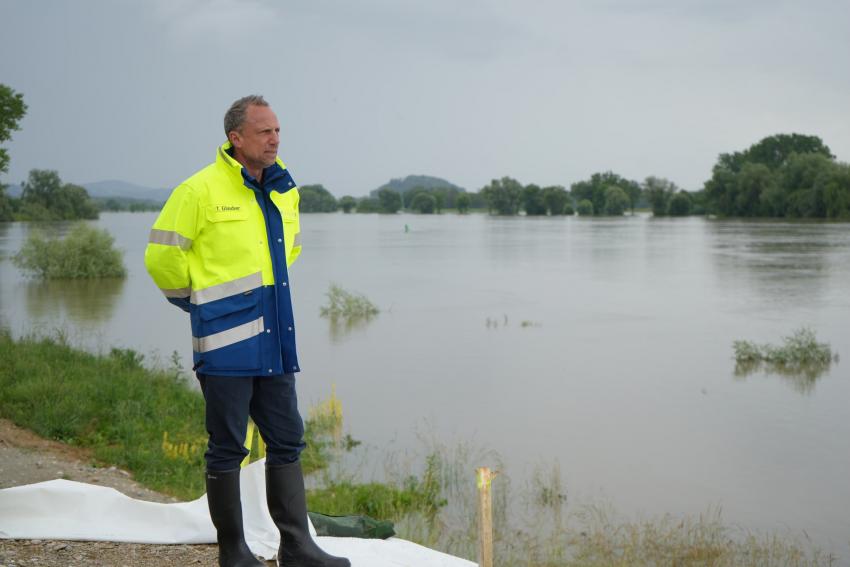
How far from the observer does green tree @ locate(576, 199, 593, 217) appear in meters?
138

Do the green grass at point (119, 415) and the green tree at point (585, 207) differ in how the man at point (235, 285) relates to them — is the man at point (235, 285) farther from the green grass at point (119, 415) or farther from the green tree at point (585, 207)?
the green tree at point (585, 207)

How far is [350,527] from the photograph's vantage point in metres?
4.66

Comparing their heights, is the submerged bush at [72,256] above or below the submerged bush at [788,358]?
above

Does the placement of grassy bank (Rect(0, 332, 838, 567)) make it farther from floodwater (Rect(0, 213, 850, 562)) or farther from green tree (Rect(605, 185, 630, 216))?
green tree (Rect(605, 185, 630, 216))

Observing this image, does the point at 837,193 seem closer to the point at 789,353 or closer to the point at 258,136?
the point at 789,353

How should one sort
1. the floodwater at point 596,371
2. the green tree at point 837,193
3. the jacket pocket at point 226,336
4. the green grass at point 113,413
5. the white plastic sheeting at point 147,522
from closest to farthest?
the jacket pocket at point 226,336
the white plastic sheeting at point 147,522
the green grass at point 113,413
the floodwater at point 596,371
the green tree at point 837,193

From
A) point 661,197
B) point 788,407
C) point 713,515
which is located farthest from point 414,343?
point 661,197

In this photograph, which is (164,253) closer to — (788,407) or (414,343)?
(788,407)

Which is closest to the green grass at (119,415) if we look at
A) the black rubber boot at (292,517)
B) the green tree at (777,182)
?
the black rubber boot at (292,517)

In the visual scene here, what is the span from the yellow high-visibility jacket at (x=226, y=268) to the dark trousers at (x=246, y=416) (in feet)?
0.22

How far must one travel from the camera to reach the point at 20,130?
11.0m

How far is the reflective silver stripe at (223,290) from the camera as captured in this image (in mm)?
3515

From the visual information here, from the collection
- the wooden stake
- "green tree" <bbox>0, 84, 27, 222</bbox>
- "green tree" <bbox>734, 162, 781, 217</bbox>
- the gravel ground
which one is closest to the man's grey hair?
the wooden stake

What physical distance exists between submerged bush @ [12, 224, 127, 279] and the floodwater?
798 millimetres
